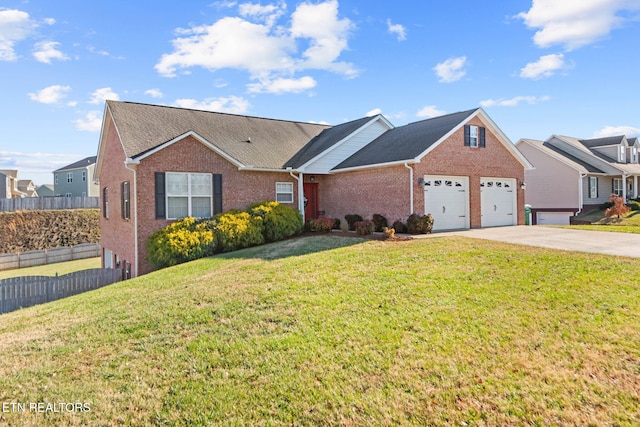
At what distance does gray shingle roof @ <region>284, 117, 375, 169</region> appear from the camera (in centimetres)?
1995

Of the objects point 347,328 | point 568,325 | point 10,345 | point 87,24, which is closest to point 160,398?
point 347,328

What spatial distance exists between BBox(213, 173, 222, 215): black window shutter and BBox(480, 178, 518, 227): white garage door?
41.2 ft

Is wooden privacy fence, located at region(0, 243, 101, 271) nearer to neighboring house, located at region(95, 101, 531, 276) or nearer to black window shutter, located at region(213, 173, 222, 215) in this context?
neighboring house, located at region(95, 101, 531, 276)

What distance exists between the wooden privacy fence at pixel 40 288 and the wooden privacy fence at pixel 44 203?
2335 centimetres

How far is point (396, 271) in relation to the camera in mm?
9273

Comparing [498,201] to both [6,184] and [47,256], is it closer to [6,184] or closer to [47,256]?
[47,256]

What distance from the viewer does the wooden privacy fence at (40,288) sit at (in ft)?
41.5

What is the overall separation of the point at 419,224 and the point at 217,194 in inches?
345

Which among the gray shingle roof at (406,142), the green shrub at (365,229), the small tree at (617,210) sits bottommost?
the green shrub at (365,229)

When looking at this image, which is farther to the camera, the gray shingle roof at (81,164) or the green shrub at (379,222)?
the gray shingle roof at (81,164)

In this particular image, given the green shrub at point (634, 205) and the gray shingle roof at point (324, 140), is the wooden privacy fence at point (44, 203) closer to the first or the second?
the gray shingle roof at point (324, 140)

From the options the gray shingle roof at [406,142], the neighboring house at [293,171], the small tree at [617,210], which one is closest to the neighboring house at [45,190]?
the neighboring house at [293,171]

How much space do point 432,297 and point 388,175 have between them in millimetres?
10982

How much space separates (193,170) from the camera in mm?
16438
